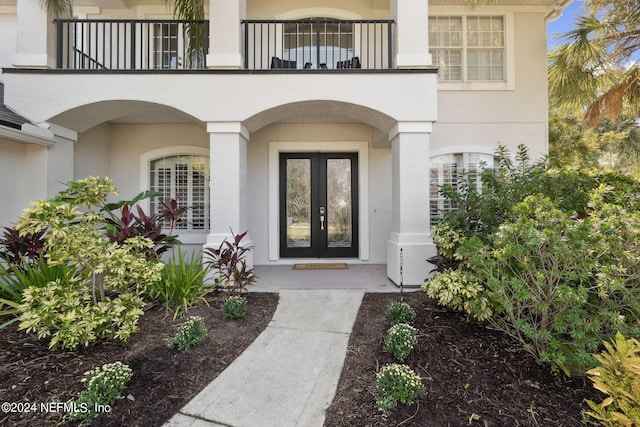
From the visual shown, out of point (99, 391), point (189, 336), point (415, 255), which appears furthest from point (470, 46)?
point (99, 391)

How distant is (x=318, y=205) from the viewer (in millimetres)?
8203

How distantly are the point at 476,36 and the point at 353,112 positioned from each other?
448 cm

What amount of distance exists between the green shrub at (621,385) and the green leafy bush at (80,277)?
4.33 metres

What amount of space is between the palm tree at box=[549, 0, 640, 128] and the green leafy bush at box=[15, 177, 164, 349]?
9980 mm

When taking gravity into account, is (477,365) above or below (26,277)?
below

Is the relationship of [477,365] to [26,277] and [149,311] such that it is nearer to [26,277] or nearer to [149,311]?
[149,311]

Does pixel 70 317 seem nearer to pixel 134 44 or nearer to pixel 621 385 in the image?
pixel 621 385

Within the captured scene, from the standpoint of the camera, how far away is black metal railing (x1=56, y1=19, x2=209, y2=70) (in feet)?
20.0

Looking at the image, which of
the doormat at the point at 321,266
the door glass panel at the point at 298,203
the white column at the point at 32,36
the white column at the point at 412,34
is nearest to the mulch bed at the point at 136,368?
the doormat at the point at 321,266

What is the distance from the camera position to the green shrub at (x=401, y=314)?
4145 millimetres

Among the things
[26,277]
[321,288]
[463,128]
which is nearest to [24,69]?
[26,277]

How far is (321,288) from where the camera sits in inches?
222

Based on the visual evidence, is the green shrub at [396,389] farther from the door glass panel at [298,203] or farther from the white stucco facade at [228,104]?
the door glass panel at [298,203]

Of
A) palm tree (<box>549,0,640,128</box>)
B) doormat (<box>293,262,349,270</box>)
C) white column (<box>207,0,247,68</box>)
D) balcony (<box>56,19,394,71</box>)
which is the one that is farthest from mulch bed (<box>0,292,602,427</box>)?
palm tree (<box>549,0,640,128</box>)
